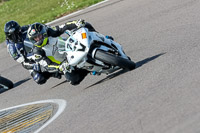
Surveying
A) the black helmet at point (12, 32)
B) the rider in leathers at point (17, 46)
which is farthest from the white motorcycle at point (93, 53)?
the black helmet at point (12, 32)

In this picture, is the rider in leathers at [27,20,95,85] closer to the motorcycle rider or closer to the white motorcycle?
the white motorcycle

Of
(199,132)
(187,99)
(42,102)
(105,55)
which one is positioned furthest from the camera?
(42,102)

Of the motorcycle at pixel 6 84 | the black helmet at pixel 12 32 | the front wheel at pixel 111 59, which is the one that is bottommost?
the motorcycle at pixel 6 84

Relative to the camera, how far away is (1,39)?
17.2m

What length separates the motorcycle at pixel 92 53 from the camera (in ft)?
25.5

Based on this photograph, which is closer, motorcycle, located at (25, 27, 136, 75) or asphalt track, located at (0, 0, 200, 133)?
asphalt track, located at (0, 0, 200, 133)

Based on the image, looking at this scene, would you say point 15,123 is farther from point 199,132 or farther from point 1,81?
point 199,132

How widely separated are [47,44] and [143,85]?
229 cm

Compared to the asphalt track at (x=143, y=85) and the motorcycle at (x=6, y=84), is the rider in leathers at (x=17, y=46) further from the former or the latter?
the motorcycle at (x=6, y=84)

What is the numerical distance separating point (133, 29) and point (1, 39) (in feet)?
23.3

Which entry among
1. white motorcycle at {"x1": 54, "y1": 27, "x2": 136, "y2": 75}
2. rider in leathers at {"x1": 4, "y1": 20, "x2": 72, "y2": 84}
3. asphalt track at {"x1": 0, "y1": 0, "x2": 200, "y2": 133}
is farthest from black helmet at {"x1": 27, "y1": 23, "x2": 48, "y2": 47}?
asphalt track at {"x1": 0, "y1": 0, "x2": 200, "y2": 133}

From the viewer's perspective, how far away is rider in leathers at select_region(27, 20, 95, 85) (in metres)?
8.33

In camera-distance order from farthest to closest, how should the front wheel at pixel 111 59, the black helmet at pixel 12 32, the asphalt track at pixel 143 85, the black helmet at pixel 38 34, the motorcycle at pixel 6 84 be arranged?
1. the motorcycle at pixel 6 84
2. the black helmet at pixel 12 32
3. the black helmet at pixel 38 34
4. the front wheel at pixel 111 59
5. the asphalt track at pixel 143 85

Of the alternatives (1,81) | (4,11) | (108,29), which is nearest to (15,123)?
(1,81)
